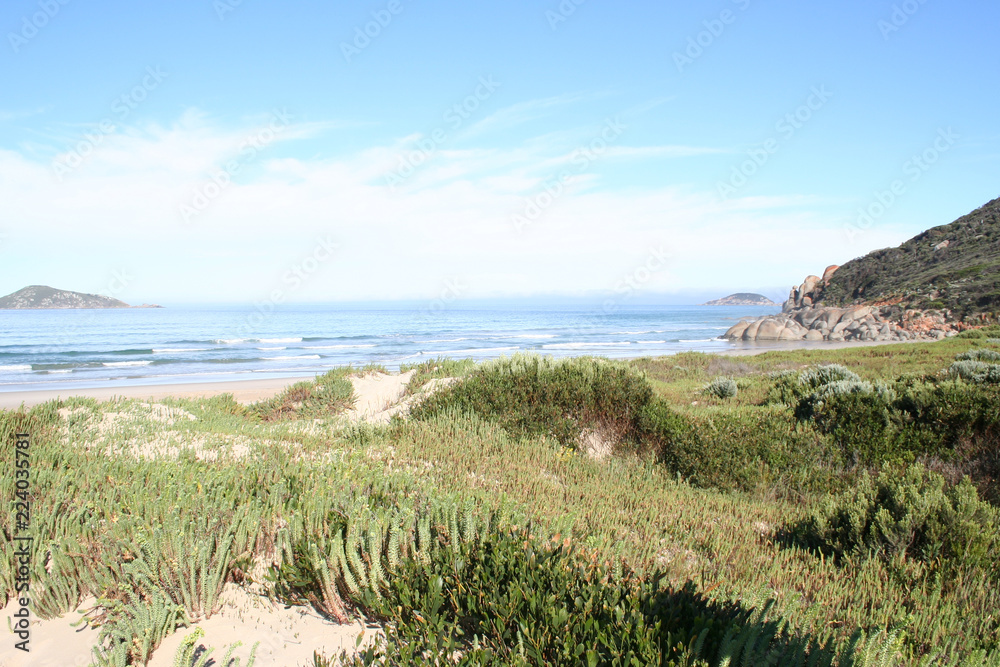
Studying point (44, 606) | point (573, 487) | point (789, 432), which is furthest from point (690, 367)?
point (44, 606)

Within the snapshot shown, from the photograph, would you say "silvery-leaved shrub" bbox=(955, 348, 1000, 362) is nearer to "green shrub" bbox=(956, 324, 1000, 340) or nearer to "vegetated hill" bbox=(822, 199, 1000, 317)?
"green shrub" bbox=(956, 324, 1000, 340)

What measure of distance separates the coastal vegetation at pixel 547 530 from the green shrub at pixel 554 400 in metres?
0.07

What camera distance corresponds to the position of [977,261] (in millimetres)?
46281

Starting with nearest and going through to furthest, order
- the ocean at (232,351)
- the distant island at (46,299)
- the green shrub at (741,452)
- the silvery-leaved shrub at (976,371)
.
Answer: the green shrub at (741,452), the silvery-leaved shrub at (976,371), the ocean at (232,351), the distant island at (46,299)

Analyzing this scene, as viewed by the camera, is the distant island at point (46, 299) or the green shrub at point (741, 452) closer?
the green shrub at point (741, 452)

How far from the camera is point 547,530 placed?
3723 millimetres

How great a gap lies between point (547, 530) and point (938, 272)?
191ft

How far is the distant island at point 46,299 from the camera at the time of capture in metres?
116

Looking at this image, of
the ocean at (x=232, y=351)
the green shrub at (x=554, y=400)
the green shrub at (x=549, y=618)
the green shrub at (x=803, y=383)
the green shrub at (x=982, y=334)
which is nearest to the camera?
the green shrub at (x=549, y=618)

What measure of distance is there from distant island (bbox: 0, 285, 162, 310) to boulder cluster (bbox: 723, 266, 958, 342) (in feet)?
436

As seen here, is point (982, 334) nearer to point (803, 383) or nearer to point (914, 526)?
point (803, 383)

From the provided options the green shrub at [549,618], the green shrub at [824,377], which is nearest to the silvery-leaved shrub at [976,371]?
the green shrub at [824,377]

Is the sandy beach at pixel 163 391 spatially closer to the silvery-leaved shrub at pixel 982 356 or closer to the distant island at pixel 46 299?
the silvery-leaved shrub at pixel 982 356

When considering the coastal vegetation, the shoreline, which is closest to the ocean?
the shoreline
